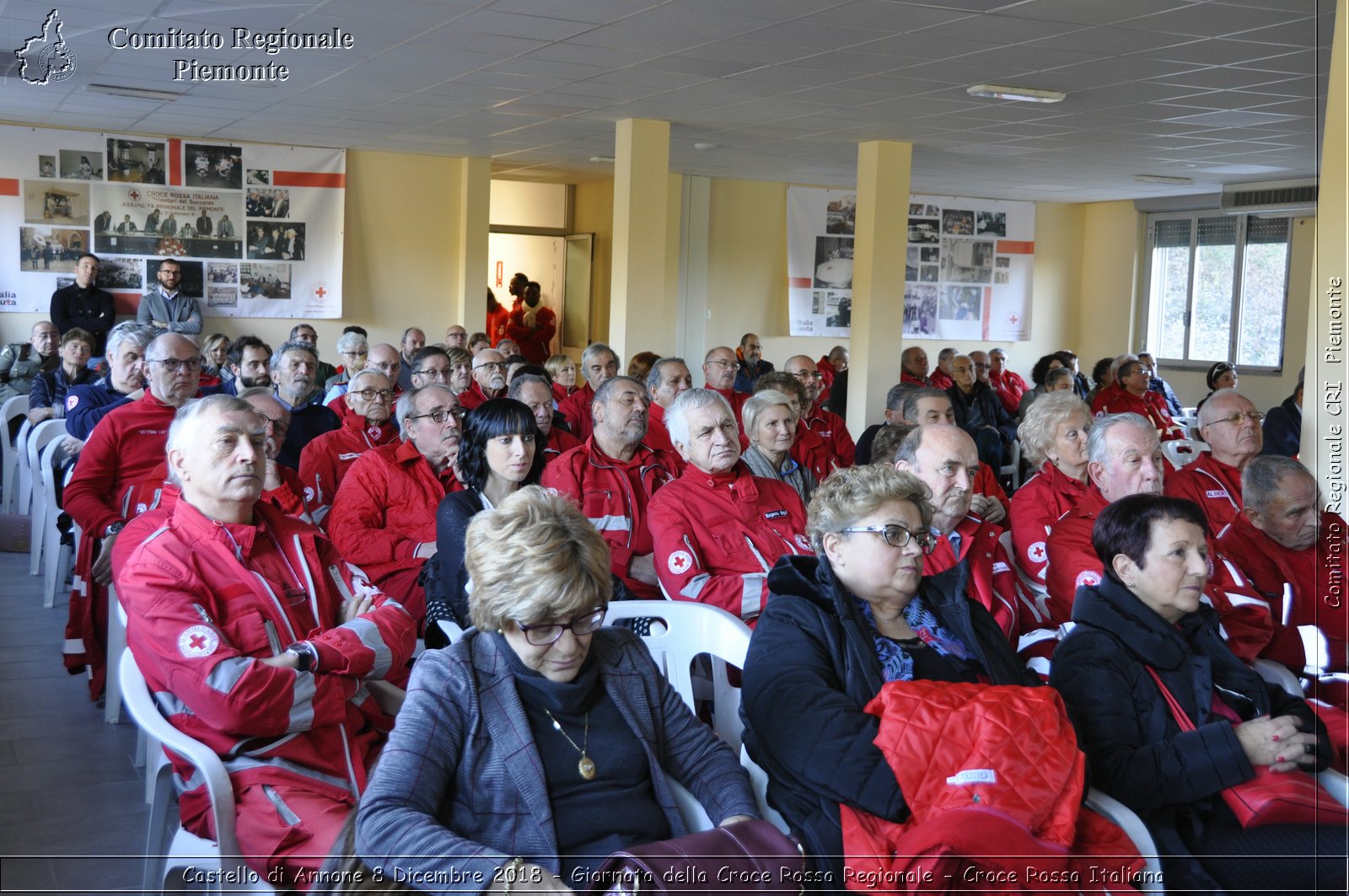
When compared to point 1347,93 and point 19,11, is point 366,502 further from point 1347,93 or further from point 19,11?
point 19,11

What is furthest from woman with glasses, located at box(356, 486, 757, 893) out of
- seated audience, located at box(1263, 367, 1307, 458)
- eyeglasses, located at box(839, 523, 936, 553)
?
seated audience, located at box(1263, 367, 1307, 458)

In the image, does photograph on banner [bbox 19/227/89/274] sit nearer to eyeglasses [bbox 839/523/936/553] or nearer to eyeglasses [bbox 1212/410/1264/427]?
eyeglasses [bbox 1212/410/1264/427]

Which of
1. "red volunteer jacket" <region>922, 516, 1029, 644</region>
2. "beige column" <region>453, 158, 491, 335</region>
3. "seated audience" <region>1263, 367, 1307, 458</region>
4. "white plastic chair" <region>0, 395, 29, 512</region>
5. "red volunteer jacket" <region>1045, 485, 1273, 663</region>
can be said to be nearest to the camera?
"red volunteer jacket" <region>1045, 485, 1273, 663</region>

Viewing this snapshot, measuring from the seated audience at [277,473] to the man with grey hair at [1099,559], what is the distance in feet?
6.94

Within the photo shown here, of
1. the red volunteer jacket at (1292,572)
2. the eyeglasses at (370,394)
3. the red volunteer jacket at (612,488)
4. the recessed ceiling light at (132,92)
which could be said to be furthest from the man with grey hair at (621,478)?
the recessed ceiling light at (132,92)

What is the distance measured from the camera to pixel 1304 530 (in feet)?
10.7

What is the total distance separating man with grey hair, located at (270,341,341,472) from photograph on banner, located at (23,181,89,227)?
6585 millimetres

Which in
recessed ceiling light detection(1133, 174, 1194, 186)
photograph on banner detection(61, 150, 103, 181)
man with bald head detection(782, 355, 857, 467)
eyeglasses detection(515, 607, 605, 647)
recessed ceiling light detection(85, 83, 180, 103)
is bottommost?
eyeglasses detection(515, 607, 605, 647)

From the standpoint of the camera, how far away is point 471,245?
1232 centimetres

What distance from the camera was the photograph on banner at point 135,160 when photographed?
425 inches

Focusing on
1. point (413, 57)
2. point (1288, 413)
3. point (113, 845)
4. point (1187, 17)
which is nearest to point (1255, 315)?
point (1288, 413)

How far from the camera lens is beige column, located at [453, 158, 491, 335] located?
1218 centimetres

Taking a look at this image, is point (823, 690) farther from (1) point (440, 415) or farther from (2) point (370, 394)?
(2) point (370, 394)

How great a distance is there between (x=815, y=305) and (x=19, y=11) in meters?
9.51
